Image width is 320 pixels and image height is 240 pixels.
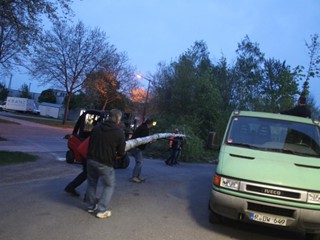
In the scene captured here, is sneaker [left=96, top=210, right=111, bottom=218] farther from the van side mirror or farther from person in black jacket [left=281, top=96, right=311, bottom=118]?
person in black jacket [left=281, top=96, right=311, bottom=118]

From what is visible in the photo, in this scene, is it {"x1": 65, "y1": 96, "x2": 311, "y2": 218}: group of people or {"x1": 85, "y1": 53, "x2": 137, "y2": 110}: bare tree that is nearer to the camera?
{"x1": 65, "y1": 96, "x2": 311, "y2": 218}: group of people

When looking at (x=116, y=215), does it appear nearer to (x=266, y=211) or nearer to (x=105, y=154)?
(x=105, y=154)

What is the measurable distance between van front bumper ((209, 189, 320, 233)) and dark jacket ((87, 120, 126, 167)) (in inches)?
73.7

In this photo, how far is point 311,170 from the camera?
5980mm

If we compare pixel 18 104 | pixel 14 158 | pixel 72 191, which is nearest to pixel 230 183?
pixel 72 191

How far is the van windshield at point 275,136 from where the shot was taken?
6660 millimetres

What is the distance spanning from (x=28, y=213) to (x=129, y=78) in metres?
43.5

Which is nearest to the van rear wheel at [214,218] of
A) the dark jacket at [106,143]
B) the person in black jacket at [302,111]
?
the dark jacket at [106,143]

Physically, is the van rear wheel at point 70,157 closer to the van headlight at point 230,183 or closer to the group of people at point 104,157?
the group of people at point 104,157

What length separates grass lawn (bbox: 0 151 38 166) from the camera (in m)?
11.5

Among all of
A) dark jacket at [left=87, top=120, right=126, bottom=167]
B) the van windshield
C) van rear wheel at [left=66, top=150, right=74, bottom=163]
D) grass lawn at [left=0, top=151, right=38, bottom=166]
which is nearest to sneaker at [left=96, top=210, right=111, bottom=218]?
dark jacket at [left=87, top=120, right=126, bottom=167]

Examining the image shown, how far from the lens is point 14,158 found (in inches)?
476

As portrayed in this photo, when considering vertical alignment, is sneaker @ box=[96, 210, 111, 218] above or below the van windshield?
below

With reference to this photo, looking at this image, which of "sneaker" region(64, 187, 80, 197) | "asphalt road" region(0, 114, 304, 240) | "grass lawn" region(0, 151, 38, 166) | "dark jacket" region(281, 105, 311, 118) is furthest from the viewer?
"grass lawn" region(0, 151, 38, 166)
